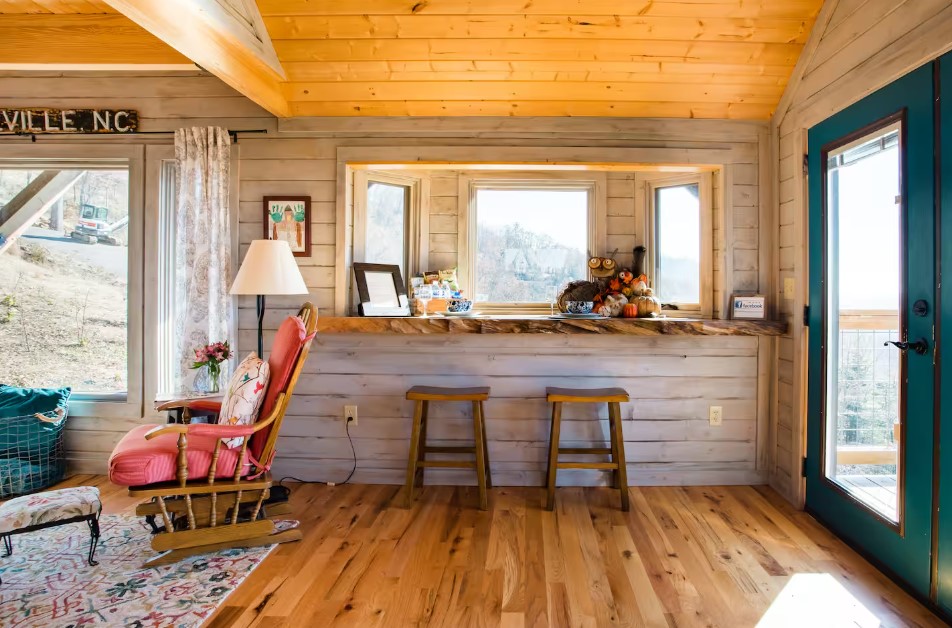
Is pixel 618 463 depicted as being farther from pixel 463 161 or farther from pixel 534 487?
pixel 463 161

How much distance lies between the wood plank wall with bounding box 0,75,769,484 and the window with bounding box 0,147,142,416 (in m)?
1.09

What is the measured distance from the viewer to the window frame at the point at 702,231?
10.5 ft

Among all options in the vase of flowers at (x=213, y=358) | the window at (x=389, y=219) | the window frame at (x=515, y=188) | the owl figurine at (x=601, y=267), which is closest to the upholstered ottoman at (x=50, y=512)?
the vase of flowers at (x=213, y=358)

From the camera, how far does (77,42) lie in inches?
117

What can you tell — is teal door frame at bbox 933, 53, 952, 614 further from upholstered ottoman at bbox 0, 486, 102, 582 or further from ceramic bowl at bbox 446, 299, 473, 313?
upholstered ottoman at bbox 0, 486, 102, 582

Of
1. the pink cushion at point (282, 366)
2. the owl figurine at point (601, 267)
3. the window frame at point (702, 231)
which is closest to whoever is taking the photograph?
the pink cushion at point (282, 366)

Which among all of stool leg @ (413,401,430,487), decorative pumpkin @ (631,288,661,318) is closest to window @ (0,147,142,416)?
stool leg @ (413,401,430,487)

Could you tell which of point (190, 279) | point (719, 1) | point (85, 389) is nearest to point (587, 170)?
point (719, 1)

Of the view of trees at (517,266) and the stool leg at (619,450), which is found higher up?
the view of trees at (517,266)

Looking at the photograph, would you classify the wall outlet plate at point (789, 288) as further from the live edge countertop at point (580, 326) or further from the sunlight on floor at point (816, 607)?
the sunlight on floor at point (816, 607)

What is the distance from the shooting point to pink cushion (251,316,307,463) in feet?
7.53

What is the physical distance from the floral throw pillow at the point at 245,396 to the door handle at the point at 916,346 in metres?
2.64

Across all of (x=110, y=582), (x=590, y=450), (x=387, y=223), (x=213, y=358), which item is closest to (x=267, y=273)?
(x=213, y=358)

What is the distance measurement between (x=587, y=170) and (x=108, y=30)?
2.95 meters
